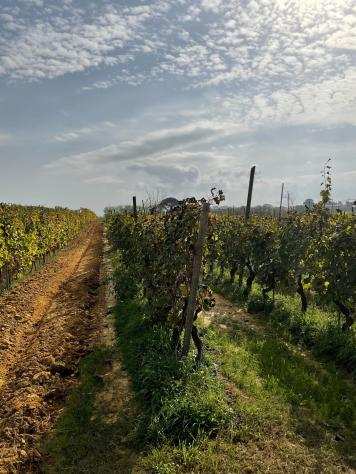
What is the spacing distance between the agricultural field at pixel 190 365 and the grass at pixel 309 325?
0.12 feet

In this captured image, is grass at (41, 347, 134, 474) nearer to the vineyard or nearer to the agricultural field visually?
the agricultural field

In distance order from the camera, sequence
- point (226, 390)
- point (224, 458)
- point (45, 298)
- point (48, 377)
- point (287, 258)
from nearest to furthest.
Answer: point (224, 458), point (226, 390), point (48, 377), point (287, 258), point (45, 298)

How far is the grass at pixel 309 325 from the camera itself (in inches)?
386

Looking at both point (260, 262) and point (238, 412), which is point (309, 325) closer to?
point (260, 262)

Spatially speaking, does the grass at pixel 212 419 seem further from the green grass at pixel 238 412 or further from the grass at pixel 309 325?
the grass at pixel 309 325

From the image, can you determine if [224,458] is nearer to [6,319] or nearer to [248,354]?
[248,354]

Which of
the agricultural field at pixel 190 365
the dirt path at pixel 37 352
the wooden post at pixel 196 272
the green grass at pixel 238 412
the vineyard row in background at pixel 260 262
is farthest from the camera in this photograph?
the vineyard row in background at pixel 260 262

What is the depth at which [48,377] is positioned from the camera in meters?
8.80

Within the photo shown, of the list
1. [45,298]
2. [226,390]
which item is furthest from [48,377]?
[45,298]

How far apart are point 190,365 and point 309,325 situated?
15.3ft

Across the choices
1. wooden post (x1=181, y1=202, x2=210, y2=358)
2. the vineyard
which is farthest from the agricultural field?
the vineyard

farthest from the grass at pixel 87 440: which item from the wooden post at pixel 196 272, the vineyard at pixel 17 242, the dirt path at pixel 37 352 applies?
the vineyard at pixel 17 242

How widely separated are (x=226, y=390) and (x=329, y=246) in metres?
5.03

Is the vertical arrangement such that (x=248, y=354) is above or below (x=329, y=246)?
below
